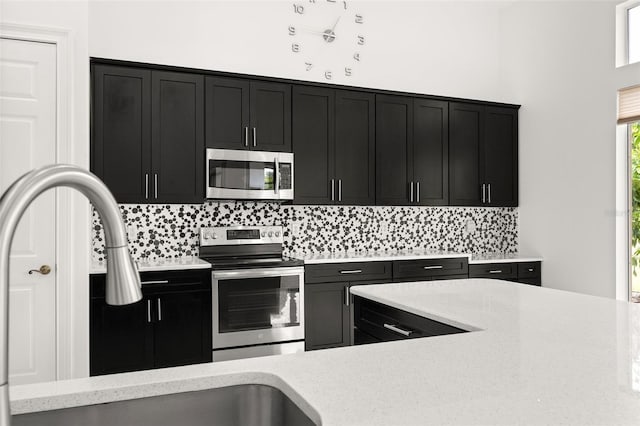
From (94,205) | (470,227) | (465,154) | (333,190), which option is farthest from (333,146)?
(94,205)

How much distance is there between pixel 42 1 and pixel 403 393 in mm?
3360

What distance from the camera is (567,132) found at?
471cm

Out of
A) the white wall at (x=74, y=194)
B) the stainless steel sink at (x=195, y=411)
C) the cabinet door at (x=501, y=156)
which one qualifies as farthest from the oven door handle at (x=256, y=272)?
the stainless steel sink at (x=195, y=411)

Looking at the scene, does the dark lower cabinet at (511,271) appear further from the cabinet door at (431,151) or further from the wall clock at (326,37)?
the wall clock at (326,37)

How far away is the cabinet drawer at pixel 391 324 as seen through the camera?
1.79 m

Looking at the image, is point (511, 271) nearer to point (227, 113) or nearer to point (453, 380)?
point (227, 113)

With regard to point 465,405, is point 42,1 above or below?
above

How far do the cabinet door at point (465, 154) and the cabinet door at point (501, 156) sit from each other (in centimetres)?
11

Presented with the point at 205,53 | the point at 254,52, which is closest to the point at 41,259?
the point at 205,53

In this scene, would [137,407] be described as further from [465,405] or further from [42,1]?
[42,1]

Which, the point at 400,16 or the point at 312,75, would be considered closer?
the point at 312,75

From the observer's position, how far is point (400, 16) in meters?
5.13

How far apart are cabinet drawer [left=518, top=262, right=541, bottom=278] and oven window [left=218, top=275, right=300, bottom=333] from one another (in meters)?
2.33

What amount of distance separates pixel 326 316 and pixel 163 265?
1390 mm
